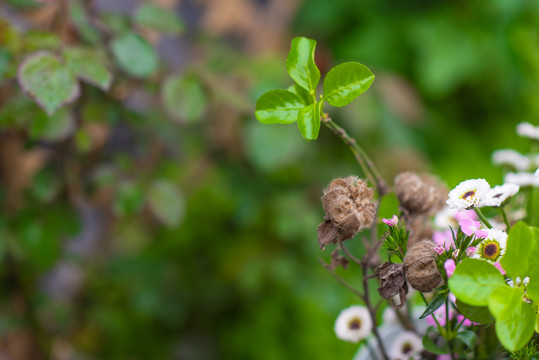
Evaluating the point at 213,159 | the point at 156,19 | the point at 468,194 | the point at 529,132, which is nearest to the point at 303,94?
the point at 468,194

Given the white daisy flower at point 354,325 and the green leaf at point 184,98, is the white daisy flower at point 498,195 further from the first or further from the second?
the green leaf at point 184,98

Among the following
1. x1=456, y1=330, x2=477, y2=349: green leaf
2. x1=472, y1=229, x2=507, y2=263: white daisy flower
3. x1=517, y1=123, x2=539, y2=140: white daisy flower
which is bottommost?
x1=456, y1=330, x2=477, y2=349: green leaf

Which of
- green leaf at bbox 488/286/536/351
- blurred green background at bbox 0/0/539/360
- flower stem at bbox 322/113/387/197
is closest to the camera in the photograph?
green leaf at bbox 488/286/536/351

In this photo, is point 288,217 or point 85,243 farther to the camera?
point 85,243

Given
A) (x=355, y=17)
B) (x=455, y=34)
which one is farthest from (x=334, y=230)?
(x=355, y=17)

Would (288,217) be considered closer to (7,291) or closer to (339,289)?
(339,289)

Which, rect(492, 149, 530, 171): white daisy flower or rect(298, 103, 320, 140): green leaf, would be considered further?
rect(492, 149, 530, 171): white daisy flower

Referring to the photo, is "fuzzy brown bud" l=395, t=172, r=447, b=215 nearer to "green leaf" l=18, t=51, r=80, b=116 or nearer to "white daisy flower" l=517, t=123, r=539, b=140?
"white daisy flower" l=517, t=123, r=539, b=140

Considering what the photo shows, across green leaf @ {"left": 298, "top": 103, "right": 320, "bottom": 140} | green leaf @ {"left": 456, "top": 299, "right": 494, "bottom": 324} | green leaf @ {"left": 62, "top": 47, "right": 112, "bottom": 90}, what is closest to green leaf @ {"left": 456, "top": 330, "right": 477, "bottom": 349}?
green leaf @ {"left": 456, "top": 299, "right": 494, "bottom": 324}
